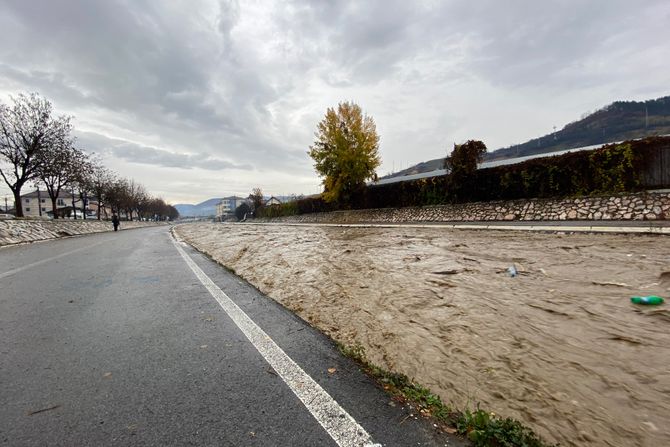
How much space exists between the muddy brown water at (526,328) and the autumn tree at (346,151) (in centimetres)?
2476

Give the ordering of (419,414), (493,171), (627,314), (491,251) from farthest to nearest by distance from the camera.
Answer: (493,171)
(491,251)
(627,314)
(419,414)

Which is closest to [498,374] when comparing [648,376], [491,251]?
[648,376]

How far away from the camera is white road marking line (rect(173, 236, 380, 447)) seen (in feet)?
5.60

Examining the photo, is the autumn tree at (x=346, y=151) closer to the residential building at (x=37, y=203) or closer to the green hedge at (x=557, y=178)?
the green hedge at (x=557, y=178)

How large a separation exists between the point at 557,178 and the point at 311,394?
16480 mm

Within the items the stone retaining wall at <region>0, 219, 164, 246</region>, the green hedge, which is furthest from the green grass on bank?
the stone retaining wall at <region>0, 219, 164, 246</region>

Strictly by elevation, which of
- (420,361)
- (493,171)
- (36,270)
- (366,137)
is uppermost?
(366,137)

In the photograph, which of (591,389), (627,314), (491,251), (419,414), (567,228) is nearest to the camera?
(419,414)

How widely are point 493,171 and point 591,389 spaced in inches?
673

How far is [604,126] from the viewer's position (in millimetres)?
122312

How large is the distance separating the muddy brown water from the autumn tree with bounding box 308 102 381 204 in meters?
24.8

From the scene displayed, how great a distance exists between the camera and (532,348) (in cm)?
270

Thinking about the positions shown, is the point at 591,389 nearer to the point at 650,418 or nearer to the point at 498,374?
the point at 650,418

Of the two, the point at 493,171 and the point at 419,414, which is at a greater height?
the point at 493,171
